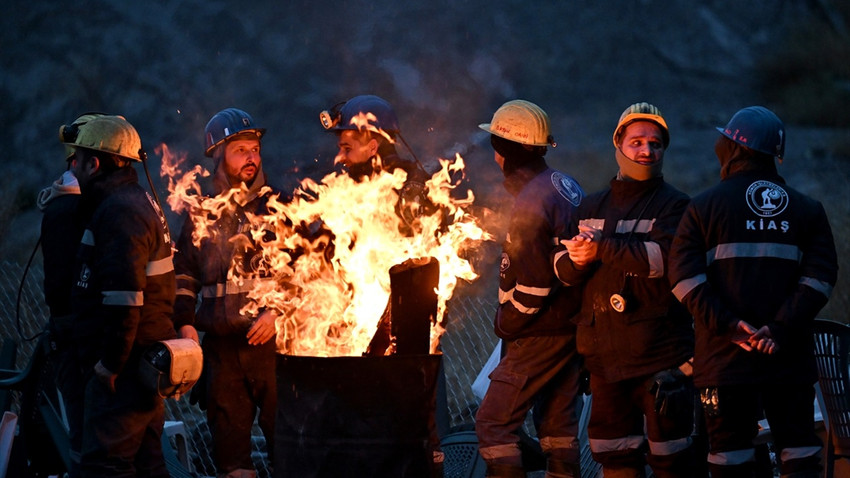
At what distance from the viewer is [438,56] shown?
→ 52.3 ft

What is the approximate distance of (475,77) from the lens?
15.8 m

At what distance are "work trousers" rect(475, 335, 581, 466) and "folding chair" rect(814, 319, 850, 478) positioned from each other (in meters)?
1.51

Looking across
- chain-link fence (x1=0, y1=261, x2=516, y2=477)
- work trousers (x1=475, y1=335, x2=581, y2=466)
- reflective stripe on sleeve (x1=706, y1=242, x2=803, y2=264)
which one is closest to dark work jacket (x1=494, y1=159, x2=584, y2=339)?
work trousers (x1=475, y1=335, x2=581, y2=466)

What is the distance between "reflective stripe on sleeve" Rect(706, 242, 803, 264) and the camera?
17.7 feet

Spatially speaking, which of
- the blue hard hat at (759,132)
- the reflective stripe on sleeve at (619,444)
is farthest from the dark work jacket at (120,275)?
the blue hard hat at (759,132)

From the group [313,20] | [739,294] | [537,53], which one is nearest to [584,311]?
[739,294]

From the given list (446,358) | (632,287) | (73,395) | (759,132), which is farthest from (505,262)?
(446,358)

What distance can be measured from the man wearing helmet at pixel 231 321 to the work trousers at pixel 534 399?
162 centimetres

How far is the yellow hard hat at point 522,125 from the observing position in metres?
6.42

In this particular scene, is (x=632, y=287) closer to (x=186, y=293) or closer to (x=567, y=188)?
(x=567, y=188)

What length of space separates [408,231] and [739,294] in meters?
2.10

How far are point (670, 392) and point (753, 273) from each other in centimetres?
79

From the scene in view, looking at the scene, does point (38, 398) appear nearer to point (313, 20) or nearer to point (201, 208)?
point (201, 208)

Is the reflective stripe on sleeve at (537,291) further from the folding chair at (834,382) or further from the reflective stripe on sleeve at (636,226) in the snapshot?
the folding chair at (834,382)
